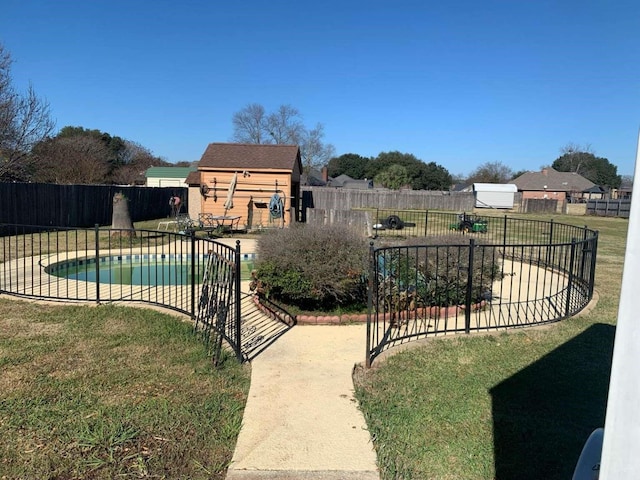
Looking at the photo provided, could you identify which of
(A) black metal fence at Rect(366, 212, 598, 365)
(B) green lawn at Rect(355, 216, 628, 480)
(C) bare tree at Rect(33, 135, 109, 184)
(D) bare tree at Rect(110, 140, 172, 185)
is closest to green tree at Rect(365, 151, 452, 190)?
(D) bare tree at Rect(110, 140, 172, 185)

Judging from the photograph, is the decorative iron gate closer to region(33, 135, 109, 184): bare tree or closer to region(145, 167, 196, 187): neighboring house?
region(33, 135, 109, 184): bare tree

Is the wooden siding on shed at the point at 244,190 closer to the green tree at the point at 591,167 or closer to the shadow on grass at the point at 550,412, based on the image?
the shadow on grass at the point at 550,412

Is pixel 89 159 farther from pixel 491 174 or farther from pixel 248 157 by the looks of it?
pixel 491 174


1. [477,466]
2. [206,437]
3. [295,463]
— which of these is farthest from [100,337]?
[477,466]

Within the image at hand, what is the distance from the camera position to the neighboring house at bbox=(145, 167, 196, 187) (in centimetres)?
4821

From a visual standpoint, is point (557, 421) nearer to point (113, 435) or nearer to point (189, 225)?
point (113, 435)

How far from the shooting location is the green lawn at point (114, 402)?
2807 mm

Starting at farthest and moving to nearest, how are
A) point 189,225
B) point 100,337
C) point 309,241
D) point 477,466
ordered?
point 189,225
point 309,241
point 100,337
point 477,466

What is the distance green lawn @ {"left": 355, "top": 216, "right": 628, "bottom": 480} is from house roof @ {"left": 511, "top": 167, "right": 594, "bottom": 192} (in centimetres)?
6010

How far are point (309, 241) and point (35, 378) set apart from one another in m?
3.43

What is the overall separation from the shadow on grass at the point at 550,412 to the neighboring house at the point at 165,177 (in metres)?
46.8

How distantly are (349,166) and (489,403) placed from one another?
90005 mm

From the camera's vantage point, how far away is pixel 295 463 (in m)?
2.84

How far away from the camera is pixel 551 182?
60.3m
